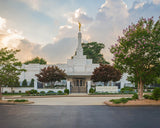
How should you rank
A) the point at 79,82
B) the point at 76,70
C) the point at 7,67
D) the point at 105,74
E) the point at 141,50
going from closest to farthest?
the point at 141,50 → the point at 7,67 → the point at 105,74 → the point at 79,82 → the point at 76,70

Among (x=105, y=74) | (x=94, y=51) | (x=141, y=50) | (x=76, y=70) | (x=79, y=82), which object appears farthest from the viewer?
(x=94, y=51)

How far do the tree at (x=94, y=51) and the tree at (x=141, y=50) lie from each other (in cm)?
Result: 4497

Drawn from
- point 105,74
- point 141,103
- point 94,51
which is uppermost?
point 94,51

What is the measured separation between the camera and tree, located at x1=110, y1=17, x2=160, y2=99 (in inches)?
583

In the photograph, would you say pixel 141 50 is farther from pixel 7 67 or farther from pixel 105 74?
pixel 105 74

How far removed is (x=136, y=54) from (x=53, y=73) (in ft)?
66.5

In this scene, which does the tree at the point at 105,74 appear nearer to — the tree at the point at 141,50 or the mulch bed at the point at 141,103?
the tree at the point at 141,50

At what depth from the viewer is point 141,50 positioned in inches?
586

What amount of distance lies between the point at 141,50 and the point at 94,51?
48.7 m

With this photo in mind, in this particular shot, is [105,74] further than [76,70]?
No

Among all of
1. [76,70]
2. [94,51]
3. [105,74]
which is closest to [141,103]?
[105,74]

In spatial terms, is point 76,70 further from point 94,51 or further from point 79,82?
point 94,51

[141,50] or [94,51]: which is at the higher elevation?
[94,51]

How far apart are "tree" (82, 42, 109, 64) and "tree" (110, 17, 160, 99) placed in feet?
148
